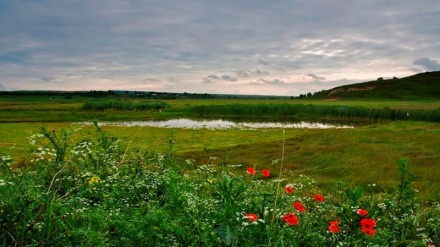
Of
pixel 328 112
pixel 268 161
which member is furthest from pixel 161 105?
pixel 268 161

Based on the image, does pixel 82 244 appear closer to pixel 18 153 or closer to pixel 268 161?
pixel 268 161

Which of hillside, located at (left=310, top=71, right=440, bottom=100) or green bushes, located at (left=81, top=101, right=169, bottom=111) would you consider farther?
hillside, located at (left=310, top=71, right=440, bottom=100)

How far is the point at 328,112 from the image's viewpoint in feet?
166

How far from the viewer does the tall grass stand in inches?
1538

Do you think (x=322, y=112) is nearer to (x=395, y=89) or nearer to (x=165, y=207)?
(x=165, y=207)

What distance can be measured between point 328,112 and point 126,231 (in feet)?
163

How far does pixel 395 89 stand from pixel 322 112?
6279cm

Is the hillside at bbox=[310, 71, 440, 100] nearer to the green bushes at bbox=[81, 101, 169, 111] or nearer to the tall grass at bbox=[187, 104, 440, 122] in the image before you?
the tall grass at bbox=[187, 104, 440, 122]

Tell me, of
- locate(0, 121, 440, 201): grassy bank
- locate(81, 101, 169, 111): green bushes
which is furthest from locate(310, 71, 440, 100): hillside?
locate(0, 121, 440, 201): grassy bank

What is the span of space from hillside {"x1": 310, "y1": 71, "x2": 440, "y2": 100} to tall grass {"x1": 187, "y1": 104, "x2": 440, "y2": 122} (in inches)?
1978

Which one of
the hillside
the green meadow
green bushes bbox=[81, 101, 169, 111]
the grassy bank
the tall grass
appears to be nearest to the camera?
the green meadow

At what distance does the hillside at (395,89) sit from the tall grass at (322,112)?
50250mm

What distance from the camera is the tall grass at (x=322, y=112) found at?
39066mm

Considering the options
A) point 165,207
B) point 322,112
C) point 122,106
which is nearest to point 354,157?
point 165,207
